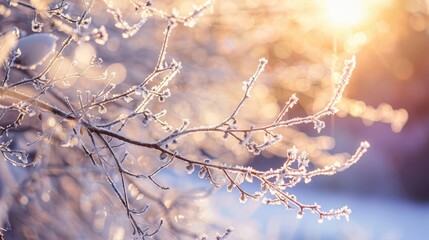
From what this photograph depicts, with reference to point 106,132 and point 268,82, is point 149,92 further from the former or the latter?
point 268,82

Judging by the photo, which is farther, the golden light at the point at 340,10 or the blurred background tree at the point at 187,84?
the golden light at the point at 340,10

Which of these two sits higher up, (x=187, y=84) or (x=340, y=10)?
(x=340, y=10)

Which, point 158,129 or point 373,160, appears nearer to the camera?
point 158,129

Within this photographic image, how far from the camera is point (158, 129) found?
212 inches

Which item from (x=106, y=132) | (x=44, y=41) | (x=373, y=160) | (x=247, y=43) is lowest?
(x=106, y=132)

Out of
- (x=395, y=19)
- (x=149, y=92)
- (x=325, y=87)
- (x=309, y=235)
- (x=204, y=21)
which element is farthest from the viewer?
(x=395, y=19)

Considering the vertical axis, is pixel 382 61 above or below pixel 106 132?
above

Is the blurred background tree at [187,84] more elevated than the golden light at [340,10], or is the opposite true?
the golden light at [340,10]

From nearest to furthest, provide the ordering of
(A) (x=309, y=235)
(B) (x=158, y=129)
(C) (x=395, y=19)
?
1. (B) (x=158, y=129)
2. (A) (x=309, y=235)
3. (C) (x=395, y=19)

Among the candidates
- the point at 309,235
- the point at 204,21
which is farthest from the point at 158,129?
the point at 309,235

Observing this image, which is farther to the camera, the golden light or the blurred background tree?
the golden light

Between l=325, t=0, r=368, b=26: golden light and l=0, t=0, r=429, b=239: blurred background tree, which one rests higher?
l=325, t=0, r=368, b=26: golden light

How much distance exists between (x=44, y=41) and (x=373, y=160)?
16.3 m

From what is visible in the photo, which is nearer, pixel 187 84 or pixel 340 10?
pixel 187 84
